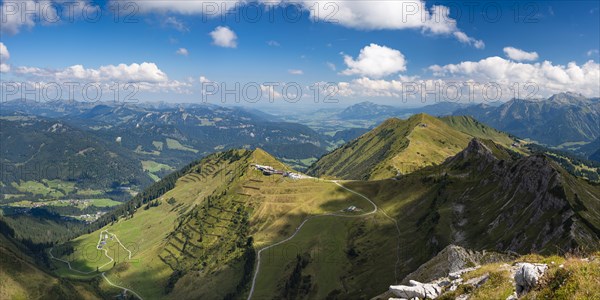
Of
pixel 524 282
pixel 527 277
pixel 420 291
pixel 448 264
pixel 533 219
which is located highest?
pixel 527 277

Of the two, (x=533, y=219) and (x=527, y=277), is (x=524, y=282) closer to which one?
(x=527, y=277)

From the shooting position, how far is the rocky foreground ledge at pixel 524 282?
32.7 meters

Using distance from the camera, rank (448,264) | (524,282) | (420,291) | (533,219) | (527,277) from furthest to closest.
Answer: (533,219) → (448,264) → (420,291) → (524,282) → (527,277)

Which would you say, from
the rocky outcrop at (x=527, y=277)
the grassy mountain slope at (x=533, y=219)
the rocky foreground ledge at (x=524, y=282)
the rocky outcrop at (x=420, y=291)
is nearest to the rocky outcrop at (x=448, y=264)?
the rocky foreground ledge at (x=524, y=282)

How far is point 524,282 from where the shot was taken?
1454 inches

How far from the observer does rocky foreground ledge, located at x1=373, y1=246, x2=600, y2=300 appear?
32.7 metres

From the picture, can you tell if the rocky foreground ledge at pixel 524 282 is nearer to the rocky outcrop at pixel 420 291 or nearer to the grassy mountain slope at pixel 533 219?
the rocky outcrop at pixel 420 291

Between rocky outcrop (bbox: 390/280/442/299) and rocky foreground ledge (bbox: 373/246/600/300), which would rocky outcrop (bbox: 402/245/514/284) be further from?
rocky outcrop (bbox: 390/280/442/299)

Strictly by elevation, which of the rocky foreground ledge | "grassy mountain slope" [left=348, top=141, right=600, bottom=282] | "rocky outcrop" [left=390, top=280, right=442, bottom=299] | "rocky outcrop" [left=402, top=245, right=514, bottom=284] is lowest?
"grassy mountain slope" [left=348, top=141, right=600, bottom=282]

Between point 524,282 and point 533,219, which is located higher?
point 524,282

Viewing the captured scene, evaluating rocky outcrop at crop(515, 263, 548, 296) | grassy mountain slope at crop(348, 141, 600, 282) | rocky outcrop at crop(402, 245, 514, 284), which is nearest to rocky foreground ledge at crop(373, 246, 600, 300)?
rocky outcrop at crop(515, 263, 548, 296)

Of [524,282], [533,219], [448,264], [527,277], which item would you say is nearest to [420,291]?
[524,282]

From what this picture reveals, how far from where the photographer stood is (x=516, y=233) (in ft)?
515

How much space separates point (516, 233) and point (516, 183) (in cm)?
4344
